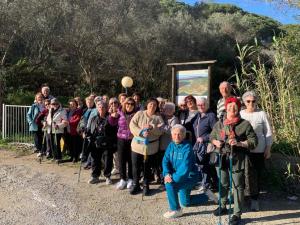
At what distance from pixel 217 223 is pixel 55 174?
4.22 metres

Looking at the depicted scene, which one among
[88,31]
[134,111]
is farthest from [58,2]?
[134,111]

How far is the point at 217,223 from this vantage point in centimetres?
586

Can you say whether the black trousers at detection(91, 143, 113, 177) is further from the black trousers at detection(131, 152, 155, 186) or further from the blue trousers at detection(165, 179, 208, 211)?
the blue trousers at detection(165, 179, 208, 211)

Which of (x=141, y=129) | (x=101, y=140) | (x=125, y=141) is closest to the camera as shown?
(x=141, y=129)

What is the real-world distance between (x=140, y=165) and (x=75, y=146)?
10.6 feet

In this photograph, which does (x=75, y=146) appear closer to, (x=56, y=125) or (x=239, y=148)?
(x=56, y=125)

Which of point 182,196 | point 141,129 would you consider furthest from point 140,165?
point 182,196

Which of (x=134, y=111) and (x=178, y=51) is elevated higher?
(x=178, y=51)

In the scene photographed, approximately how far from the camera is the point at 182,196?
6602 mm

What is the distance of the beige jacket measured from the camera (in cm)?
718

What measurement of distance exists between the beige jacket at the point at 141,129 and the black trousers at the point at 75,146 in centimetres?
311

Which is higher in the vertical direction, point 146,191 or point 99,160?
point 99,160

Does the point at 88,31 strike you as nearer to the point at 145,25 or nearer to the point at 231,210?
the point at 145,25

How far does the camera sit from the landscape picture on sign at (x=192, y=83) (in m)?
9.34
